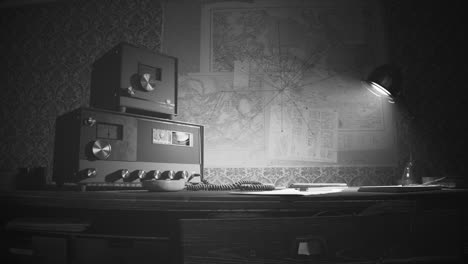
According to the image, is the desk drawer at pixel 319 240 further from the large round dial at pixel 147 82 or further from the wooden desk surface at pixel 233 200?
the large round dial at pixel 147 82

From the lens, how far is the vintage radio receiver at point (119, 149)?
971 mm

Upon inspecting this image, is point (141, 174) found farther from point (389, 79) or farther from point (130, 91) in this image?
point (389, 79)

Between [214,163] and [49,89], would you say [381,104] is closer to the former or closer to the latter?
[214,163]

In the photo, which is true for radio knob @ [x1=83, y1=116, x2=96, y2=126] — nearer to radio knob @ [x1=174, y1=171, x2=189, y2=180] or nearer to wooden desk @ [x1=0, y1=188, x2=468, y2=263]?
wooden desk @ [x1=0, y1=188, x2=468, y2=263]

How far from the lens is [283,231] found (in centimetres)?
70

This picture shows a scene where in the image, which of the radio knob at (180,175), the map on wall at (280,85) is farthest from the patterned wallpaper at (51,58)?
the radio knob at (180,175)

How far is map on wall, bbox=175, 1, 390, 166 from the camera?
165cm

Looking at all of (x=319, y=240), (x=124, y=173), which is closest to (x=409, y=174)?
(x=319, y=240)

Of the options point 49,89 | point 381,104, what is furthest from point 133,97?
point 381,104

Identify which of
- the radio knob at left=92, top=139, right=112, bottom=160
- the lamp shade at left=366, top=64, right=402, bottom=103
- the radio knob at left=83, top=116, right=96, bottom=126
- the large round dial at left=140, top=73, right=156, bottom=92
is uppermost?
the lamp shade at left=366, top=64, right=402, bottom=103

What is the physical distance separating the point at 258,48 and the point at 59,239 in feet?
4.58

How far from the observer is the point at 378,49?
1687 millimetres

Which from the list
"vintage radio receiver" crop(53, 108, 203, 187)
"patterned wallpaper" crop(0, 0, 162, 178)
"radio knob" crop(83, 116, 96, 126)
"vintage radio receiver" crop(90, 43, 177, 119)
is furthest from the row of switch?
"patterned wallpaper" crop(0, 0, 162, 178)

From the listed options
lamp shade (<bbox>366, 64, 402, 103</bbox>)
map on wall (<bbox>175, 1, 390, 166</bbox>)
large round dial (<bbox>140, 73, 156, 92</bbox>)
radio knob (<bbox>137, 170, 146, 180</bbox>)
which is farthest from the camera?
map on wall (<bbox>175, 1, 390, 166</bbox>)
